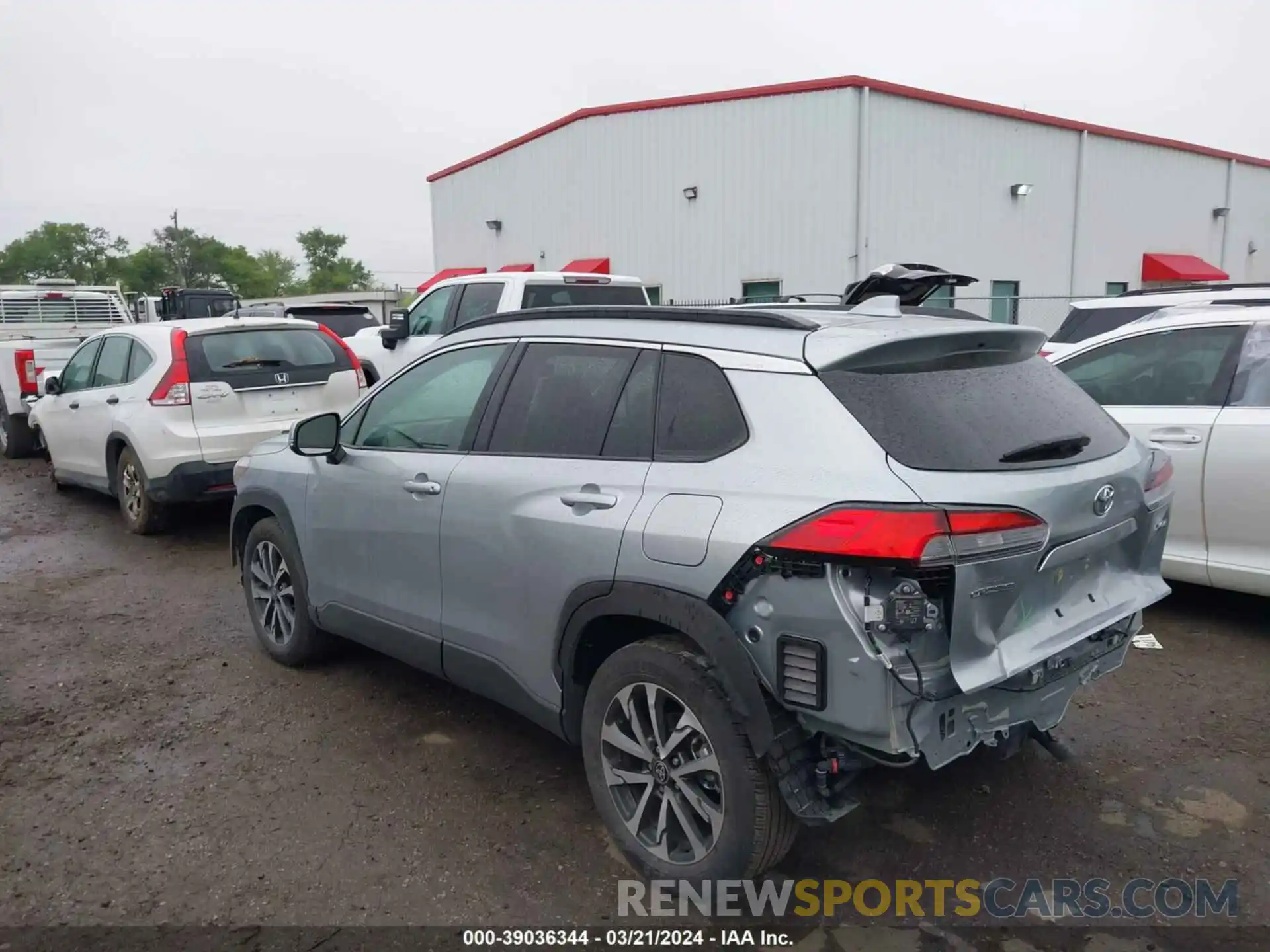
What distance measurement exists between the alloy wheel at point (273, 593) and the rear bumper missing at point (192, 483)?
7.75ft

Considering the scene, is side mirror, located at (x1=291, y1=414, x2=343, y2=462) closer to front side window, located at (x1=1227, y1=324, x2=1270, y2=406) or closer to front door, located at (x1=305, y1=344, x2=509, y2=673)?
front door, located at (x1=305, y1=344, x2=509, y2=673)

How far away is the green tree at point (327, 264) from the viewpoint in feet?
273

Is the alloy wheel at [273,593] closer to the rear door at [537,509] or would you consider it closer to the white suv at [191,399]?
the rear door at [537,509]

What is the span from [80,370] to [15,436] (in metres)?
4.21

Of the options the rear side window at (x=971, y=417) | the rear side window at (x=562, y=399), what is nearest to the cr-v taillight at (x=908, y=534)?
the rear side window at (x=971, y=417)

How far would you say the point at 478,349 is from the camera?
3.99 meters

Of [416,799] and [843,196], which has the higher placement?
[843,196]

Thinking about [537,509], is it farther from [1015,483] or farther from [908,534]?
[1015,483]

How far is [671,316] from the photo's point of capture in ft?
10.9

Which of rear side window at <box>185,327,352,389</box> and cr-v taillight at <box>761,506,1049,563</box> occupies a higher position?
rear side window at <box>185,327,352,389</box>

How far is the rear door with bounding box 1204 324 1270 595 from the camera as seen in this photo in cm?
494

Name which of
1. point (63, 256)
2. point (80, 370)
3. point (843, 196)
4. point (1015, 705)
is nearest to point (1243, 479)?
point (1015, 705)

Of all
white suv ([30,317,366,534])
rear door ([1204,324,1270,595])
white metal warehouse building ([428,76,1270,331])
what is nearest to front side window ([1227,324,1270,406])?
rear door ([1204,324,1270,595])

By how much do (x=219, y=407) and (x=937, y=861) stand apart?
6.29 meters
